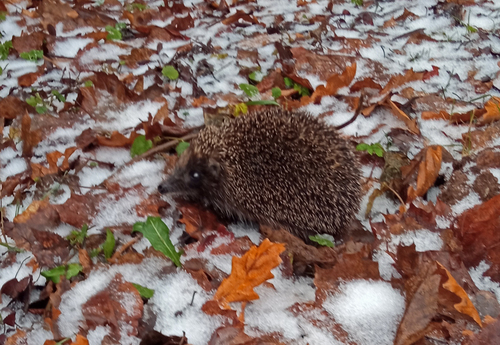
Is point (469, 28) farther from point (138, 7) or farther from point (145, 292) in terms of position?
point (145, 292)

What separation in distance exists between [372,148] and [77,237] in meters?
2.11

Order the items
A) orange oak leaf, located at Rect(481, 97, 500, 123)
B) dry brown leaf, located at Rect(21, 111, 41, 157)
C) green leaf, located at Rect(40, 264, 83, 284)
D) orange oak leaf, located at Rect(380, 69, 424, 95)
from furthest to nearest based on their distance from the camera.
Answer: orange oak leaf, located at Rect(380, 69, 424, 95) < orange oak leaf, located at Rect(481, 97, 500, 123) < dry brown leaf, located at Rect(21, 111, 41, 157) < green leaf, located at Rect(40, 264, 83, 284)

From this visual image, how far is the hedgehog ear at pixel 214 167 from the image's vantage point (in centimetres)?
265

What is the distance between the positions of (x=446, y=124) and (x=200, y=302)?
2.53 m

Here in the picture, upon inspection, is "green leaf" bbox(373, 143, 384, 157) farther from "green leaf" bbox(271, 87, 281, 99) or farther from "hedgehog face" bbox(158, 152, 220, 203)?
"hedgehog face" bbox(158, 152, 220, 203)

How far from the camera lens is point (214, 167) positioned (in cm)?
266

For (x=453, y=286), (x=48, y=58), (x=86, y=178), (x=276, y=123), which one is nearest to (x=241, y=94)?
(x=276, y=123)

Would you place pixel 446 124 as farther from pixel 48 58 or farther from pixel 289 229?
pixel 48 58

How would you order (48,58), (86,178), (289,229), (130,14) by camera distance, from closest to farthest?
(289,229)
(86,178)
(48,58)
(130,14)

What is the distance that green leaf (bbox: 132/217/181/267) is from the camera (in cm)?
207

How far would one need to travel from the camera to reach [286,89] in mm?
3730

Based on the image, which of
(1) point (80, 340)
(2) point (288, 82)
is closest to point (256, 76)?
(2) point (288, 82)

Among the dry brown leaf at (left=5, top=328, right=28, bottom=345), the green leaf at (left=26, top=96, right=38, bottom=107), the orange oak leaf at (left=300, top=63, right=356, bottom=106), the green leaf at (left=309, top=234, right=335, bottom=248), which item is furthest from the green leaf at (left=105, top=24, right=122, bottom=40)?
the dry brown leaf at (left=5, top=328, right=28, bottom=345)

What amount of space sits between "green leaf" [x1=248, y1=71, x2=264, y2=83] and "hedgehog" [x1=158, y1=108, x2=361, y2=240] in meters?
1.28
